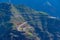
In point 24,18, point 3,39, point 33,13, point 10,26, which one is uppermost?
point 33,13

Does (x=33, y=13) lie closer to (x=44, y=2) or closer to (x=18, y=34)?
A: (x=18, y=34)

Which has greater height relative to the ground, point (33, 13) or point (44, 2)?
point (44, 2)

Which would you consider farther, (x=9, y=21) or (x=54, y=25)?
(x=54, y=25)

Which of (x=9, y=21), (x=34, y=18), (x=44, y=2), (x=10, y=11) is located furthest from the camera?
(x=44, y=2)

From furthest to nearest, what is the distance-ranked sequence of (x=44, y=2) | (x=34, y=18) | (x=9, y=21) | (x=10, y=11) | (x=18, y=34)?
(x=44, y=2)
(x=34, y=18)
(x=10, y=11)
(x=9, y=21)
(x=18, y=34)

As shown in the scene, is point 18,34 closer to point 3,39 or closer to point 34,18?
point 3,39

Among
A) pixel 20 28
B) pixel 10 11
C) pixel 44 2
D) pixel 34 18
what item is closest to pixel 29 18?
pixel 34 18

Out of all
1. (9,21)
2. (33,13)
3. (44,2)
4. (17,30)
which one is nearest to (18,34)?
(17,30)
